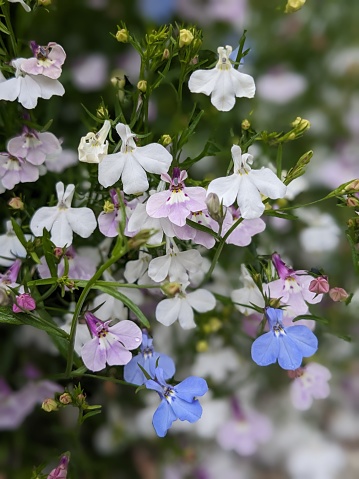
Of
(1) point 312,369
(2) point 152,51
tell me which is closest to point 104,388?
(1) point 312,369

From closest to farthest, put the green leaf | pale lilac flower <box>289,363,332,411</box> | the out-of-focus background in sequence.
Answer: the green leaf
pale lilac flower <box>289,363,332,411</box>
the out-of-focus background

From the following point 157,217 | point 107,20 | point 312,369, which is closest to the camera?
point 157,217

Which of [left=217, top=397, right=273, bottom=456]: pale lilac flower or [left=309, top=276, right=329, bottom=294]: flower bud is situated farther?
[left=217, top=397, right=273, bottom=456]: pale lilac flower

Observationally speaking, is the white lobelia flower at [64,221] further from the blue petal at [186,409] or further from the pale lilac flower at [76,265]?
the blue petal at [186,409]

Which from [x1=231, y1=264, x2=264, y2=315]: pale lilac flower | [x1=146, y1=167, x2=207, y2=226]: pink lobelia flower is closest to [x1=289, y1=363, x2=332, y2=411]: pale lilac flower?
[x1=231, y1=264, x2=264, y2=315]: pale lilac flower

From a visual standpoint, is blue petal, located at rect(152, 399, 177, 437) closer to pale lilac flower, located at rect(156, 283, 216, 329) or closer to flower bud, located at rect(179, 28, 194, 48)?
pale lilac flower, located at rect(156, 283, 216, 329)

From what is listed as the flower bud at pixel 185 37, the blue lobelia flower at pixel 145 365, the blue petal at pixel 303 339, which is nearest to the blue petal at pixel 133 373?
the blue lobelia flower at pixel 145 365

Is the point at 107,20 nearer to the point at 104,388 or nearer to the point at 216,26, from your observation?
the point at 216,26
